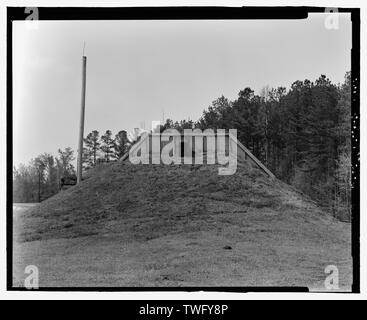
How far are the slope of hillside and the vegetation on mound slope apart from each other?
1 cm

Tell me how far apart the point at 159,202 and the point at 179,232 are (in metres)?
0.50

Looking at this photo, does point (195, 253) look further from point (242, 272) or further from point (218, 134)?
point (218, 134)

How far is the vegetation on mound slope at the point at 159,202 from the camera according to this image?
18.9 ft

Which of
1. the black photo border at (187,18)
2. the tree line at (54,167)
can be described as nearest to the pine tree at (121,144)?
the tree line at (54,167)

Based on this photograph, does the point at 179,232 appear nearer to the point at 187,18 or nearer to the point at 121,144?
the point at 121,144

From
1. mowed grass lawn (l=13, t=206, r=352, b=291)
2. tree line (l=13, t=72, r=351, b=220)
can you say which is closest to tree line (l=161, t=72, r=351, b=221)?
tree line (l=13, t=72, r=351, b=220)

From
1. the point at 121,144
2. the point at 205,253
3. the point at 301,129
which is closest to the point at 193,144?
the point at 121,144

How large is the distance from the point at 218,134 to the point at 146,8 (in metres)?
1.56

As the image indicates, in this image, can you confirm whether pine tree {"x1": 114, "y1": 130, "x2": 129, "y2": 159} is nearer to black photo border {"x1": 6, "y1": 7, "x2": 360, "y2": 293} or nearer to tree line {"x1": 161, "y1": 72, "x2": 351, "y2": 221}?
tree line {"x1": 161, "y1": 72, "x2": 351, "y2": 221}

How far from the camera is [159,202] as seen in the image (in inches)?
239

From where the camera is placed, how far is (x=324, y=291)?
14.7 feet

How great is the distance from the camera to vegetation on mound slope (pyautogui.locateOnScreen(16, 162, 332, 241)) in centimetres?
575
